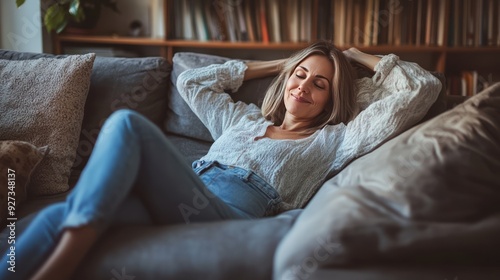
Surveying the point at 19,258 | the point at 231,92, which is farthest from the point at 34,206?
the point at 231,92

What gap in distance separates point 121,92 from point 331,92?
2.49ft

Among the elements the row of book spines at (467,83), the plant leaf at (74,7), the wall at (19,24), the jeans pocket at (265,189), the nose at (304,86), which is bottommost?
the row of book spines at (467,83)

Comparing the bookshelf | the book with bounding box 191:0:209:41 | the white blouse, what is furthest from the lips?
the book with bounding box 191:0:209:41

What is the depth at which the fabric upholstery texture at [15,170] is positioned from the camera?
4.45ft

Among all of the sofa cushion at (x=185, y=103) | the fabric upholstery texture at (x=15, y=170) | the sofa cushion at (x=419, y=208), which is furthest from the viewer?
the sofa cushion at (x=185, y=103)

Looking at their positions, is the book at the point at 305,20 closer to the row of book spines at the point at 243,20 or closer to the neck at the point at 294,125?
the row of book spines at the point at 243,20

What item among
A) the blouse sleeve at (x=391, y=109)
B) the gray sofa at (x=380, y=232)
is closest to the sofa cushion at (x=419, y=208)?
the gray sofa at (x=380, y=232)

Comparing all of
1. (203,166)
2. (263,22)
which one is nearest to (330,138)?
(203,166)

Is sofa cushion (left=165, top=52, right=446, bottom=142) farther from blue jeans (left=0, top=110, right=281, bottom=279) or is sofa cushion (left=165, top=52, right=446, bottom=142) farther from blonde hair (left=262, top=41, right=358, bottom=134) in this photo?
blue jeans (left=0, top=110, right=281, bottom=279)

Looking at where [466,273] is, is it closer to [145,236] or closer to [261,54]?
[145,236]

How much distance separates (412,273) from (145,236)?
0.53 m

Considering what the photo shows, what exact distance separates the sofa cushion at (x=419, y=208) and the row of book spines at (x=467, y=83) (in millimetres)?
1919

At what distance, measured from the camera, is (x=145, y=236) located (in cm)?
102

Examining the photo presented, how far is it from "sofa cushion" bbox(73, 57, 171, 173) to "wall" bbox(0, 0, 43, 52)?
1.03m
